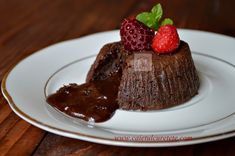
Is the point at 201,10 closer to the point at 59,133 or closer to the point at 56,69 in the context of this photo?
the point at 56,69

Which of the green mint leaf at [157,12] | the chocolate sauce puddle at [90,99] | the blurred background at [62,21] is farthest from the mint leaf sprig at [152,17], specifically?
the blurred background at [62,21]

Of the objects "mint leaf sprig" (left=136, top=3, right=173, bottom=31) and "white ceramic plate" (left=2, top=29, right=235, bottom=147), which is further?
"mint leaf sprig" (left=136, top=3, right=173, bottom=31)

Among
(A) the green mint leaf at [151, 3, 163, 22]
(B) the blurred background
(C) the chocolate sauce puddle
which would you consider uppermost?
(A) the green mint leaf at [151, 3, 163, 22]

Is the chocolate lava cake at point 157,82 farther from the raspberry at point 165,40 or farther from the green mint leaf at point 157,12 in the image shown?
the green mint leaf at point 157,12

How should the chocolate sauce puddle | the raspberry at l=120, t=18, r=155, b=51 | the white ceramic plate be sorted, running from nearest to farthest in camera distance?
the white ceramic plate < the chocolate sauce puddle < the raspberry at l=120, t=18, r=155, b=51

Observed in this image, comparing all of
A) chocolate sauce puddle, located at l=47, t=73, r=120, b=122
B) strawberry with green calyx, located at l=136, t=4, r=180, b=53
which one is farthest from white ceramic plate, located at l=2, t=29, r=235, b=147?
strawberry with green calyx, located at l=136, t=4, r=180, b=53

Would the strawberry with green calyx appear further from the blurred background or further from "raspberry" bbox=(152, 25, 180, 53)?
the blurred background
